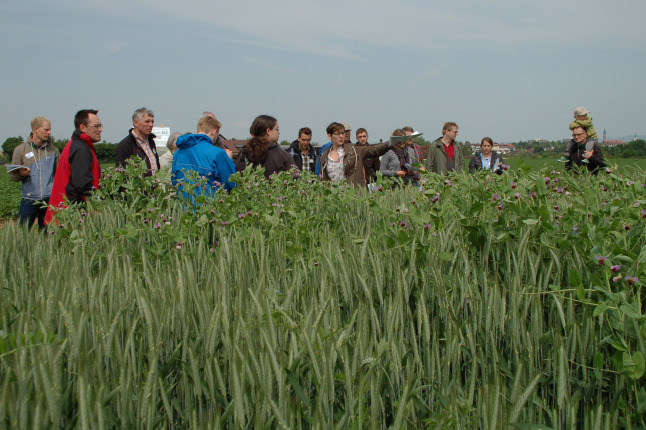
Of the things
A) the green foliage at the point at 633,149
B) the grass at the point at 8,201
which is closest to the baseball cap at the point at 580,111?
the grass at the point at 8,201

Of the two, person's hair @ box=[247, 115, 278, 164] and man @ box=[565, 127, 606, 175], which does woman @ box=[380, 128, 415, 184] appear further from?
person's hair @ box=[247, 115, 278, 164]

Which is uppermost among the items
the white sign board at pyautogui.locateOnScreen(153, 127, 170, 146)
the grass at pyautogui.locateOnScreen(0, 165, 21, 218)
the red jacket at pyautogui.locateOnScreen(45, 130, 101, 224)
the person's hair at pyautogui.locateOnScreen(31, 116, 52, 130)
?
the white sign board at pyautogui.locateOnScreen(153, 127, 170, 146)

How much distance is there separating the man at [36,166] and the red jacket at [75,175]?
1306 millimetres

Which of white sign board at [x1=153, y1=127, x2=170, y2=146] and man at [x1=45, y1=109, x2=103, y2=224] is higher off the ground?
white sign board at [x1=153, y1=127, x2=170, y2=146]

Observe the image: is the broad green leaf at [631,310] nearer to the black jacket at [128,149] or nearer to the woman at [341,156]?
the black jacket at [128,149]

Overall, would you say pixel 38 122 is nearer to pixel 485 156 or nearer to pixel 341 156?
pixel 341 156

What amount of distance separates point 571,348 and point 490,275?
61cm

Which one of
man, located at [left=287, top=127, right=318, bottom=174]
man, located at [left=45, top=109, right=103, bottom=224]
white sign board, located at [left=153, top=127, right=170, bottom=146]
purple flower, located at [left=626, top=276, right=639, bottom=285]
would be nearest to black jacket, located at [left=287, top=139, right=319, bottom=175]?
man, located at [left=287, top=127, right=318, bottom=174]

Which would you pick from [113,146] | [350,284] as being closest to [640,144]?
[113,146]

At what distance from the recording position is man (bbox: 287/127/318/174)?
7074 mm

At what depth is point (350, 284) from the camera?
1898 mm

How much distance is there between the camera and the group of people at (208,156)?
4324mm

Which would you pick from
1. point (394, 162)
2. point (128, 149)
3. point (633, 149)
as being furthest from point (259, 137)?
point (633, 149)

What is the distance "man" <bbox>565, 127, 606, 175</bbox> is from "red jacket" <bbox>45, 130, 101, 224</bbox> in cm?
509
